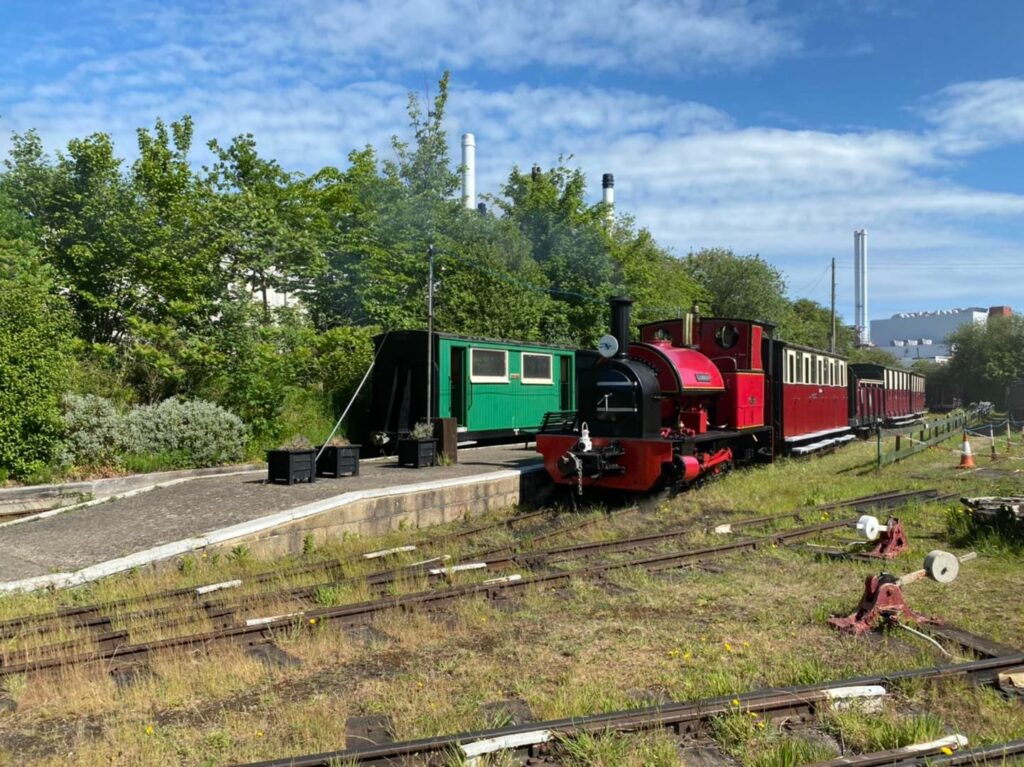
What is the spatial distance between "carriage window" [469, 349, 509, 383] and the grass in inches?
346

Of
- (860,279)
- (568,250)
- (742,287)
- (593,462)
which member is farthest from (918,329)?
(593,462)

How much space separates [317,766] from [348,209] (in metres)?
20.2

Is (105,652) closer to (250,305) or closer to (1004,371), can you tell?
(250,305)

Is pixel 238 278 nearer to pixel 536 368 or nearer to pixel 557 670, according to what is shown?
pixel 536 368

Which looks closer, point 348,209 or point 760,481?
point 760,481

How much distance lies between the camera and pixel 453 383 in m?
16.3

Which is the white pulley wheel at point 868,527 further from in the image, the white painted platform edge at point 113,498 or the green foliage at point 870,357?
the green foliage at point 870,357

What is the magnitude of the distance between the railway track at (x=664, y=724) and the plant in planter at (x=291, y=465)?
766cm

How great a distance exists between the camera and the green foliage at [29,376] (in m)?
10.8

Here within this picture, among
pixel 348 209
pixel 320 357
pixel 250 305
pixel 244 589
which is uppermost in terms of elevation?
pixel 348 209

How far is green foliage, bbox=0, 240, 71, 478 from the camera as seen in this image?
10844 mm

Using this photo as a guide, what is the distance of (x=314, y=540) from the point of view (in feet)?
29.5

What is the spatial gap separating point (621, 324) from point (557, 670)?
7.08 metres

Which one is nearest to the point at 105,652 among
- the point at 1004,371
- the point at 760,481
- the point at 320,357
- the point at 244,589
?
the point at 244,589
